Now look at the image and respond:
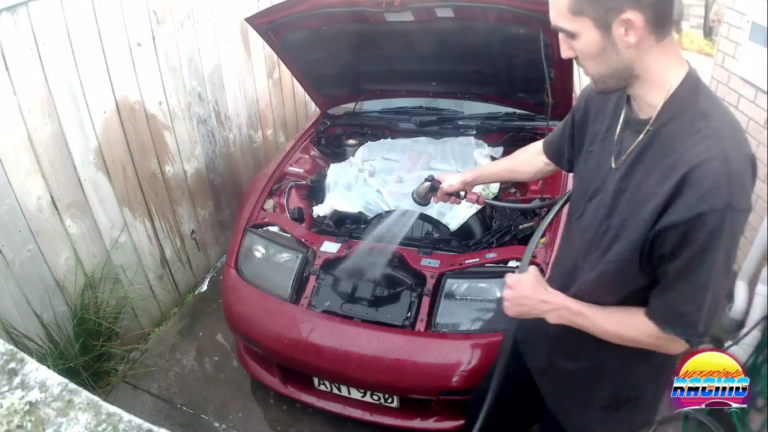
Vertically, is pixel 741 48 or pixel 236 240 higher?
pixel 741 48

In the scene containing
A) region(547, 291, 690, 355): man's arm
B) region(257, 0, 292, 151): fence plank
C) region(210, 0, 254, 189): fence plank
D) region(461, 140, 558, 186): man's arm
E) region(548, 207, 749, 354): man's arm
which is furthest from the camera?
region(257, 0, 292, 151): fence plank

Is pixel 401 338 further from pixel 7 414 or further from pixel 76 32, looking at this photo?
pixel 76 32

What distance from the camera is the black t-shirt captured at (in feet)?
3.00

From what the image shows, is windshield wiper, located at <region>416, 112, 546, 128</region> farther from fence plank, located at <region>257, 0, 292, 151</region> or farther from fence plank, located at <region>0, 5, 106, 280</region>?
fence plank, located at <region>0, 5, 106, 280</region>

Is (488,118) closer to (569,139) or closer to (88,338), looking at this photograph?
(569,139)

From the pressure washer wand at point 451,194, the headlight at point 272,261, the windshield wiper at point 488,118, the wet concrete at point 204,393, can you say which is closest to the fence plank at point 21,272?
the wet concrete at point 204,393

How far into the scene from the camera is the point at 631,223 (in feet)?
3.61

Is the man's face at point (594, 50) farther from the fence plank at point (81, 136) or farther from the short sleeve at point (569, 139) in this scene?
the fence plank at point (81, 136)

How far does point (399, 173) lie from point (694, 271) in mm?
1832

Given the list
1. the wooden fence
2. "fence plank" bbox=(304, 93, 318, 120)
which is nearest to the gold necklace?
the wooden fence

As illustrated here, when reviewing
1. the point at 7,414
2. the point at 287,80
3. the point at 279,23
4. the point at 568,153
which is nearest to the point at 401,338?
the point at 568,153

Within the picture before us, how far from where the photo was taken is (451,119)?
289cm

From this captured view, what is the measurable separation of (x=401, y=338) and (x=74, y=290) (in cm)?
164

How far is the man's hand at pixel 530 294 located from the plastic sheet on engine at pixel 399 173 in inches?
44.7
